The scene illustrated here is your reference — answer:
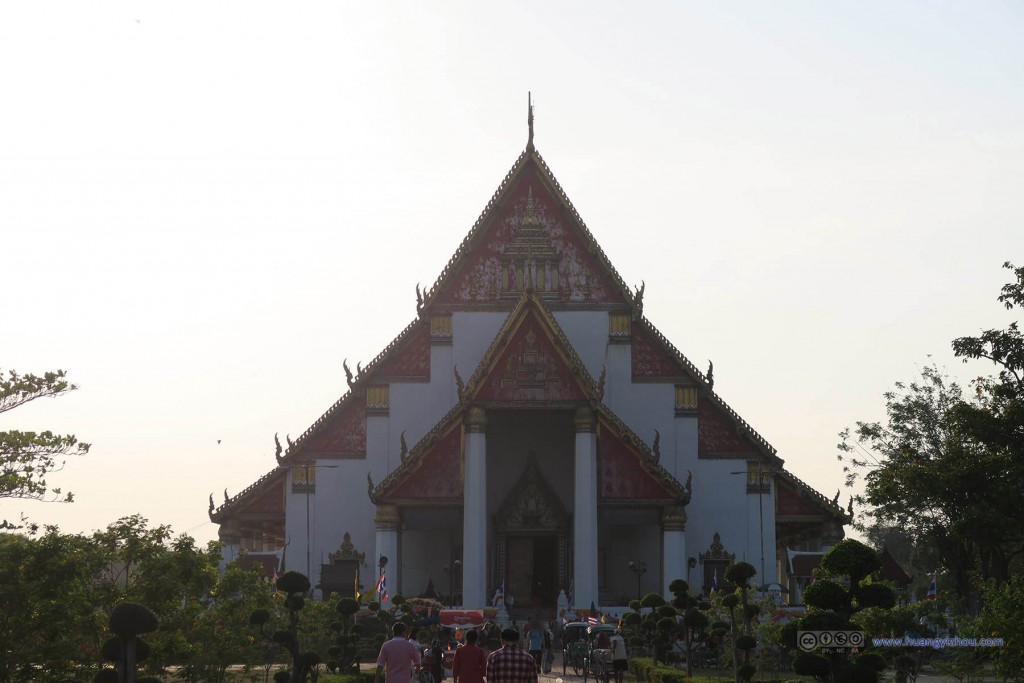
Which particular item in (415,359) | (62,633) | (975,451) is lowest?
(62,633)

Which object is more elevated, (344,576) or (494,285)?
(494,285)

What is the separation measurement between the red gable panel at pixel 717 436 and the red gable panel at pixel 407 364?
825cm

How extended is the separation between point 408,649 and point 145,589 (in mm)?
8686

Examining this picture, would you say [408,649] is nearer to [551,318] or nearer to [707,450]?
[551,318]

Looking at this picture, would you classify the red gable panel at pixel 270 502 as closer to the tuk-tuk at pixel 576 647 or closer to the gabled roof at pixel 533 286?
the gabled roof at pixel 533 286

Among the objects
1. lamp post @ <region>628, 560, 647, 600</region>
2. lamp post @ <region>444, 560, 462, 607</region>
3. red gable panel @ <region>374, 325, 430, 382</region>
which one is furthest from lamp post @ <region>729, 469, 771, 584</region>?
red gable panel @ <region>374, 325, 430, 382</region>

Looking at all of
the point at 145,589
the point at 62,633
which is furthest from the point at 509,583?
the point at 62,633

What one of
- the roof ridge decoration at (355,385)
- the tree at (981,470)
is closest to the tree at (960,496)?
the tree at (981,470)

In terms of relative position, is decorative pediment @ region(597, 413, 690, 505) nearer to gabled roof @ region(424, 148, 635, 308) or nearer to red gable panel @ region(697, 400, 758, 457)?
red gable panel @ region(697, 400, 758, 457)

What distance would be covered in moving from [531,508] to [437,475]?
3.26 metres

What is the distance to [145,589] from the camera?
80.9ft

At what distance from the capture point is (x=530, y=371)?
43031mm

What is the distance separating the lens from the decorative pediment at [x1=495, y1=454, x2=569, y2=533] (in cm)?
4459

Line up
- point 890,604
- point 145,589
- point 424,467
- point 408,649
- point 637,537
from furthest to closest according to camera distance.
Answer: point 637,537, point 424,467, point 145,589, point 890,604, point 408,649
